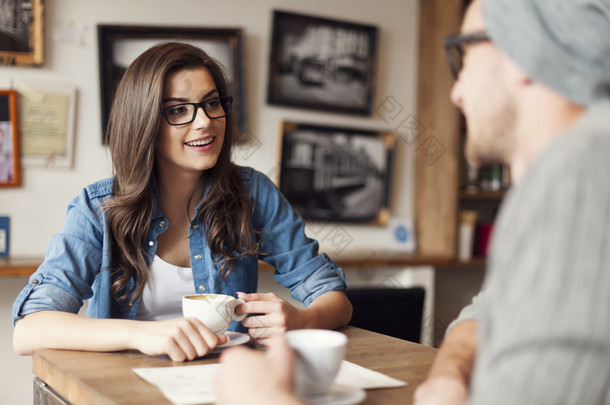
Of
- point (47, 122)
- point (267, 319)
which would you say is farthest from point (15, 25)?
point (267, 319)

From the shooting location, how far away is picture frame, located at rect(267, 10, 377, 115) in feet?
10.8

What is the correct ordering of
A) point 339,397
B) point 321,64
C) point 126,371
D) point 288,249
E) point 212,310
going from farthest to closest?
1. point 321,64
2. point 288,249
3. point 212,310
4. point 126,371
5. point 339,397

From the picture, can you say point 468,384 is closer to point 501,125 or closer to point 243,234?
point 501,125

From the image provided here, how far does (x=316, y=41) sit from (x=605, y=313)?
9.89 feet

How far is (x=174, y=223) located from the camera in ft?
5.64

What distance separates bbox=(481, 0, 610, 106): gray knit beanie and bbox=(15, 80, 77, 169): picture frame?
2.50 metres

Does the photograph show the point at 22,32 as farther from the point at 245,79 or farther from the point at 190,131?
the point at 190,131

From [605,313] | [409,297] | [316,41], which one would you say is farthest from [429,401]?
[316,41]

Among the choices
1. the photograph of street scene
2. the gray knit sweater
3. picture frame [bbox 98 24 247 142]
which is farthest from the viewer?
picture frame [bbox 98 24 247 142]

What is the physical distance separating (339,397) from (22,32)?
243 centimetres

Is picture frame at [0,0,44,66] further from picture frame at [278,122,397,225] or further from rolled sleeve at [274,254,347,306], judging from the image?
rolled sleeve at [274,254,347,306]

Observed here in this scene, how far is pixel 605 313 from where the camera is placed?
0.52m

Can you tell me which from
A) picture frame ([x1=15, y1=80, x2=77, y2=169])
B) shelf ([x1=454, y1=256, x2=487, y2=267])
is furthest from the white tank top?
shelf ([x1=454, y1=256, x2=487, y2=267])

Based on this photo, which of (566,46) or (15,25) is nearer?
(566,46)
